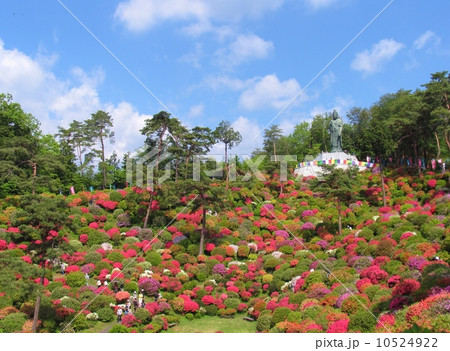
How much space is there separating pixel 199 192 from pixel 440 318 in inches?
738

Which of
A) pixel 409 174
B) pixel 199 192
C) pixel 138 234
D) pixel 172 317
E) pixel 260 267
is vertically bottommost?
pixel 172 317

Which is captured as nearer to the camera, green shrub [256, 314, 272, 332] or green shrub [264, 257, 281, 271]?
green shrub [256, 314, 272, 332]

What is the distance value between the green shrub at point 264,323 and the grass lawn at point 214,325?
0.38 meters

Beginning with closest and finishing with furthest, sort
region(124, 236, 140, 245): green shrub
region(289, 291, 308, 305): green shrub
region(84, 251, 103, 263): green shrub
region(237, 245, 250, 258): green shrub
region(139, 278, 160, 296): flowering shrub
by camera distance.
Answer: region(289, 291, 308, 305): green shrub
region(139, 278, 160, 296): flowering shrub
region(84, 251, 103, 263): green shrub
region(237, 245, 250, 258): green shrub
region(124, 236, 140, 245): green shrub

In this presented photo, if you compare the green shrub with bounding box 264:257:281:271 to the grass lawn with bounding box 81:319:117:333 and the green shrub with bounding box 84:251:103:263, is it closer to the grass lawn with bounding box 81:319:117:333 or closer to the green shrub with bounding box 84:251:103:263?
the grass lawn with bounding box 81:319:117:333

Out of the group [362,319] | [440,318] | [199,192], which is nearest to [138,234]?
[199,192]

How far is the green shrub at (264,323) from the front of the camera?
18.8m

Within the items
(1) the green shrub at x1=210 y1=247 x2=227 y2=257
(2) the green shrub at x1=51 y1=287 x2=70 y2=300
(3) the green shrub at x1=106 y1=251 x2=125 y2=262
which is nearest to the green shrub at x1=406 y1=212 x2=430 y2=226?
(1) the green shrub at x1=210 y1=247 x2=227 y2=257

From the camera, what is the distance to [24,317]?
19312mm

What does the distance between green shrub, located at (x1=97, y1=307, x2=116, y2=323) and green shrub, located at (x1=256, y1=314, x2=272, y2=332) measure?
266 inches

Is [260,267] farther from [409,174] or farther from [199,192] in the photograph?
[409,174]

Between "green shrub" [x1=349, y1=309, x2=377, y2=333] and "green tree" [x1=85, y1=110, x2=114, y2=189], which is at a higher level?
"green tree" [x1=85, y1=110, x2=114, y2=189]

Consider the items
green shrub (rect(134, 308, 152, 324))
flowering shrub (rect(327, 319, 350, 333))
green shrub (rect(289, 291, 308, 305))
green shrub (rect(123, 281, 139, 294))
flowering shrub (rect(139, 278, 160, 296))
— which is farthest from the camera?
flowering shrub (rect(139, 278, 160, 296))

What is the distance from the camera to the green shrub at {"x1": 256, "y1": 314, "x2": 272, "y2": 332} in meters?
18.8
